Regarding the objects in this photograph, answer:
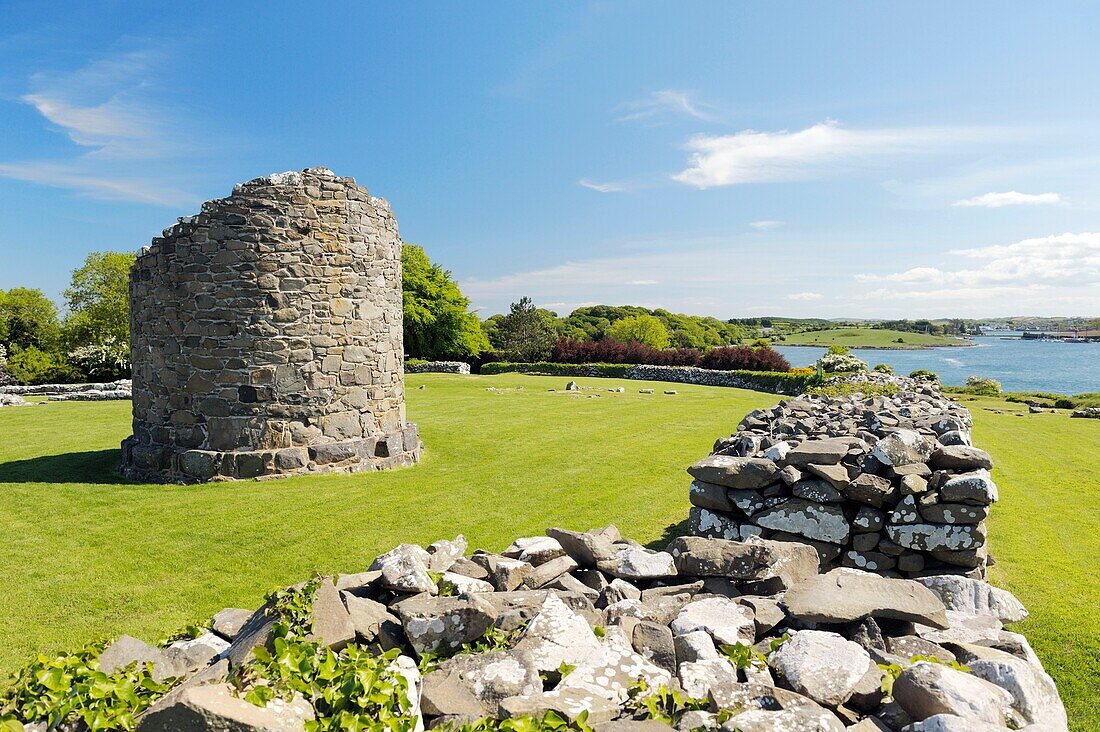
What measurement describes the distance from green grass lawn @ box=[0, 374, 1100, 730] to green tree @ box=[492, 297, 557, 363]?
34.5 m

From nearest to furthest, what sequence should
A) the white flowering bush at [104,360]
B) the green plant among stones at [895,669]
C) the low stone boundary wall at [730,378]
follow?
1. the green plant among stones at [895,669]
2. the low stone boundary wall at [730,378]
3. the white flowering bush at [104,360]

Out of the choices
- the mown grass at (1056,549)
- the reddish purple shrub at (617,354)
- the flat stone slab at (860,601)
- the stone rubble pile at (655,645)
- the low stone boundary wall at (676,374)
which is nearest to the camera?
the stone rubble pile at (655,645)

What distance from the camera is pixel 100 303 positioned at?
4291 centimetres

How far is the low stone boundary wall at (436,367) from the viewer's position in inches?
1772

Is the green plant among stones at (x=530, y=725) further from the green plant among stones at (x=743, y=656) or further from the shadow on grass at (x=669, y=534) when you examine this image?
the shadow on grass at (x=669, y=534)

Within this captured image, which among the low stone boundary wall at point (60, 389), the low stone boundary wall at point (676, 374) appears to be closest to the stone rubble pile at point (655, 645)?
the low stone boundary wall at point (676, 374)

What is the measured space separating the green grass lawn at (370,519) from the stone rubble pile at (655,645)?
1948 mm

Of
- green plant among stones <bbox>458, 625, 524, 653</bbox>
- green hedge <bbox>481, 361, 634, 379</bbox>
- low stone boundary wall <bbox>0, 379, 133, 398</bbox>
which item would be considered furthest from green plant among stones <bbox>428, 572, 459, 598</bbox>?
green hedge <bbox>481, 361, 634, 379</bbox>

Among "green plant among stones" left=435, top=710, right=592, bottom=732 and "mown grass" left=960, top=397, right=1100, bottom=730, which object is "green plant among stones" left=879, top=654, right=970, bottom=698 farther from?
"mown grass" left=960, top=397, right=1100, bottom=730

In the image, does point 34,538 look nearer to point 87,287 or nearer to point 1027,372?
point 87,287

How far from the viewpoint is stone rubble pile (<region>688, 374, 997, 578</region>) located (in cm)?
589

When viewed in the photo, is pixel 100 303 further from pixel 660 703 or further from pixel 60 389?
pixel 660 703

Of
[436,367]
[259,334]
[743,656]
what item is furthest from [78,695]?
[436,367]

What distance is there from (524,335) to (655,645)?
5202 cm
